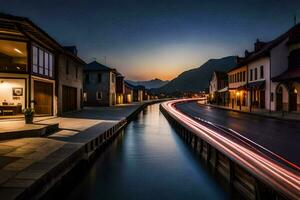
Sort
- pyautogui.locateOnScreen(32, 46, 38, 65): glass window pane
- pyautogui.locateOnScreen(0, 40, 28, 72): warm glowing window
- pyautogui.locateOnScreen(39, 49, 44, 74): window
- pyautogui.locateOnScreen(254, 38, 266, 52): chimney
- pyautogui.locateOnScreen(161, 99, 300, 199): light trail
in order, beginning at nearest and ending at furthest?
pyautogui.locateOnScreen(161, 99, 300, 199): light trail, pyautogui.locateOnScreen(0, 40, 28, 72): warm glowing window, pyautogui.locateOnScreen(32, 46, 38, 65): glass window pane, pyautogui.locateOnScreen(39, 49, 44, 74): window, pyautogui.locateOnScreen(254, 38, 266, 52): chimney

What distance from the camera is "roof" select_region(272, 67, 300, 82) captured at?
1216 inches

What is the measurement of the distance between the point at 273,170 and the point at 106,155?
1053cm

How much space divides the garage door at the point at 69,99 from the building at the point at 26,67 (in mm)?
3152

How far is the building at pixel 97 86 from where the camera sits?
175ft

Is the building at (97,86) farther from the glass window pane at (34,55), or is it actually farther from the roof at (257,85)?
the glass window pane at (34,55)

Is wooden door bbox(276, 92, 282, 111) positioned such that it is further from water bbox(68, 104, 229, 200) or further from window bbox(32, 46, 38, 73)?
window bbox(32, 46, 38, 73)


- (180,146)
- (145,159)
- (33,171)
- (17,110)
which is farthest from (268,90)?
(33,171)

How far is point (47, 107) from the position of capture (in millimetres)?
27031

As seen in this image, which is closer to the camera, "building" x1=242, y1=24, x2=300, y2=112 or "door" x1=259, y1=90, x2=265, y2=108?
"building" x1=242, y1=24, x2=300, y2=112

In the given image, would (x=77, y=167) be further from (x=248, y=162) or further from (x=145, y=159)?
Answer: (x=248, y=162)

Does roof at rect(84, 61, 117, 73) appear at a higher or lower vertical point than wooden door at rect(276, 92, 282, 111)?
higher

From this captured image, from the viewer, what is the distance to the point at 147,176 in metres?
12.1

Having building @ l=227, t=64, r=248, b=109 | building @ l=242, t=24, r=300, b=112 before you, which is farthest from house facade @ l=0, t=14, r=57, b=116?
building @ l=227, t=64, r=248, b=109

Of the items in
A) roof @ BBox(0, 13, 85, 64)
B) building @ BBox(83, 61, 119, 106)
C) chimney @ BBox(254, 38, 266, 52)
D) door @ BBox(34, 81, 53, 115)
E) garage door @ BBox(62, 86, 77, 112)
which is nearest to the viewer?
roof @ BBox(0, 13, 85, 64)
